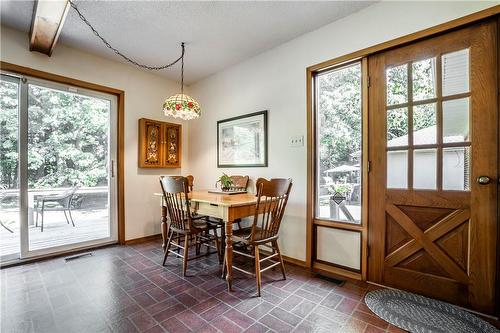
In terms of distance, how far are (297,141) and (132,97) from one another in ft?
8.54

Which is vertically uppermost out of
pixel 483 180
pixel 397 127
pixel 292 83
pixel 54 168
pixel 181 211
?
pixel 292 83

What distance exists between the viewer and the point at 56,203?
3006mm

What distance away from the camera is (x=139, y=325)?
1635mm

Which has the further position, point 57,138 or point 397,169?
point 57,138

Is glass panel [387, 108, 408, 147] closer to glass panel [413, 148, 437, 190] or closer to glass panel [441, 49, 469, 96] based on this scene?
glass panel [413, 148, 437, 190]

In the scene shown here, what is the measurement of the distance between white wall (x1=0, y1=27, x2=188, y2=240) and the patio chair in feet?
2.21

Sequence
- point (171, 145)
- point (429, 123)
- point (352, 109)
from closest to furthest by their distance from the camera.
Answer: point (429, 123)
point (352, 109)
point (171, 145)

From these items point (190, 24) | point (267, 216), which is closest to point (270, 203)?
point (267, 216)

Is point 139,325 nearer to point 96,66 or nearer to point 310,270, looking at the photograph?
point 310,270

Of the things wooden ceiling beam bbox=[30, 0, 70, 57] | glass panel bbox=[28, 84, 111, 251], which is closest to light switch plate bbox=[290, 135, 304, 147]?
wooden ceiling beam bbox=[30, 0, 70, 57]

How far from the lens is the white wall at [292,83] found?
2066mm

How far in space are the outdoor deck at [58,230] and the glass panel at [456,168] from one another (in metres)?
4.03

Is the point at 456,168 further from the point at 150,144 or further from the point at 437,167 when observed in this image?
the point at 150,144

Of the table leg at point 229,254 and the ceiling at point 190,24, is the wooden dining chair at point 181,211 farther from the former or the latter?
the ceiling at point 190,24
